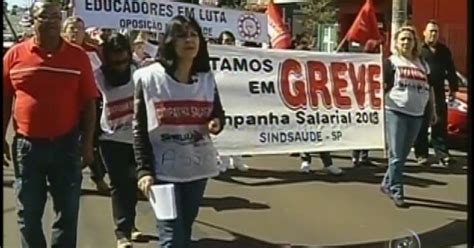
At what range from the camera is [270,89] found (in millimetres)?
7676

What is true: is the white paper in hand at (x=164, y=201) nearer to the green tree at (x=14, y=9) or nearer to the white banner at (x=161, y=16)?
the white banner at (x=161, y=16)

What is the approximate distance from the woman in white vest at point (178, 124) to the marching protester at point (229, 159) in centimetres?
422

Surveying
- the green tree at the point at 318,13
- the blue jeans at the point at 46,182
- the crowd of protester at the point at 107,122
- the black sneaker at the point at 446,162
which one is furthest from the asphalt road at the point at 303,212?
the green tree at the point at 318,13

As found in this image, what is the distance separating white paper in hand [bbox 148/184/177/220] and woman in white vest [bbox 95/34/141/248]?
1637 mm

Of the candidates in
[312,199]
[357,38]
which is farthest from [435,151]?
[312,199]

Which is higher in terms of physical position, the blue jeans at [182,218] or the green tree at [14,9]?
the green tree at [14,9]

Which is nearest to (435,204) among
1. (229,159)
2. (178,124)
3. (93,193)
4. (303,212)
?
(303,212)

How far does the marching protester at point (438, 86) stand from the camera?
1052 centimetres

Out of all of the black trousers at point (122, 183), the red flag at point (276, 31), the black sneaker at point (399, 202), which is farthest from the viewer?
the red flag at point (276, 31)

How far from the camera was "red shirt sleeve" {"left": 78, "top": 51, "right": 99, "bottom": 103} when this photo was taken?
16.5ft

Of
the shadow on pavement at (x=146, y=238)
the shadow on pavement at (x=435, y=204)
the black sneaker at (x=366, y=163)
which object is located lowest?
the black sneaker at (x=366, y=163)

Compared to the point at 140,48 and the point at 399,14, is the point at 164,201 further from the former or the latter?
the point at 399,14

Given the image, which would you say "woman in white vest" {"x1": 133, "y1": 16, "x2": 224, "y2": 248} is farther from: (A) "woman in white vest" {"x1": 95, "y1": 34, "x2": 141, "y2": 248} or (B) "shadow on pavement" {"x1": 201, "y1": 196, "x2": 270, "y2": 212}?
(B) "shadow on pavement" {"x1": 201, "y1": 196, "x2": 270, "y2": 212}

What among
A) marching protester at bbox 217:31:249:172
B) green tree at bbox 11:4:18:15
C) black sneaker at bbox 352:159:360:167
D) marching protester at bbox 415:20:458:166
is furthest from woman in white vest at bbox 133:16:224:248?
black sneaker at bbox 352:159:360:167
